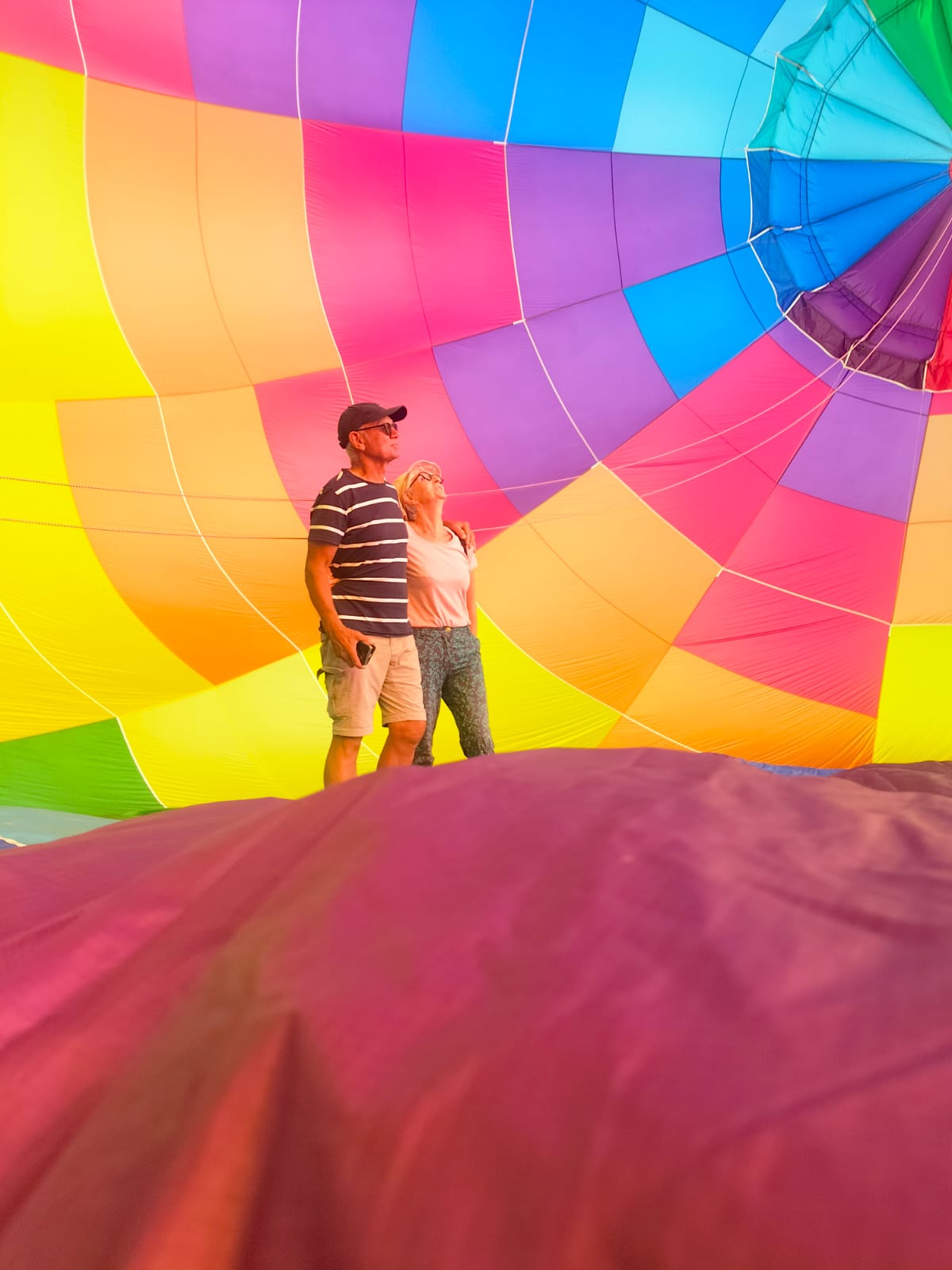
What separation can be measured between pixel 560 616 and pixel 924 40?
6.74ft

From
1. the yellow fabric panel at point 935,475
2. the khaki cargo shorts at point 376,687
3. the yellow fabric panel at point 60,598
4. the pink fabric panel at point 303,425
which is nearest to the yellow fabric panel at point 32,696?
the yellow fabric panel at point 60,598

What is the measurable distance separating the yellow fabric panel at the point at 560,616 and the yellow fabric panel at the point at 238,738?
0.71m

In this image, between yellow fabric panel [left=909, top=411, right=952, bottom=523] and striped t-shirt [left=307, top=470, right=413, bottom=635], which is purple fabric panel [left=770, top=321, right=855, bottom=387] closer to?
yellow fabric panel [left=909, top=411, right=952, bottom=523]

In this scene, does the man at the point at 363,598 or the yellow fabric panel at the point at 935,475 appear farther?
the yellow fabric panel at the point at 935,475

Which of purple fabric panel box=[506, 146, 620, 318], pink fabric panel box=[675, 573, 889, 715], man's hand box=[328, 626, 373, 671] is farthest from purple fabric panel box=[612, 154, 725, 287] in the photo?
man's hand box=[328, 626, 373, 671]

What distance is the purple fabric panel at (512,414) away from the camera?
3512 millimetres

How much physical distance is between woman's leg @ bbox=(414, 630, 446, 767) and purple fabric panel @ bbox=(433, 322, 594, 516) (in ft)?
2.77

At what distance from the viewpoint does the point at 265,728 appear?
3.68 metres

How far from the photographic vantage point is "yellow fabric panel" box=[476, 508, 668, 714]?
377cm

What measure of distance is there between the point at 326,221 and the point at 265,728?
161 centimetres

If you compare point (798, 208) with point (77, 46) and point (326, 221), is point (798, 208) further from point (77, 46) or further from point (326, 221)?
point (77, 46)

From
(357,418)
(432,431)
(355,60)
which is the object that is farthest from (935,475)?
(355,60)

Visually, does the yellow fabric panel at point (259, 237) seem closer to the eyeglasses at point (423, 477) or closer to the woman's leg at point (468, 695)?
the eyeglasses at point (423, 477)

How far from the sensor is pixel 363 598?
2729mm
